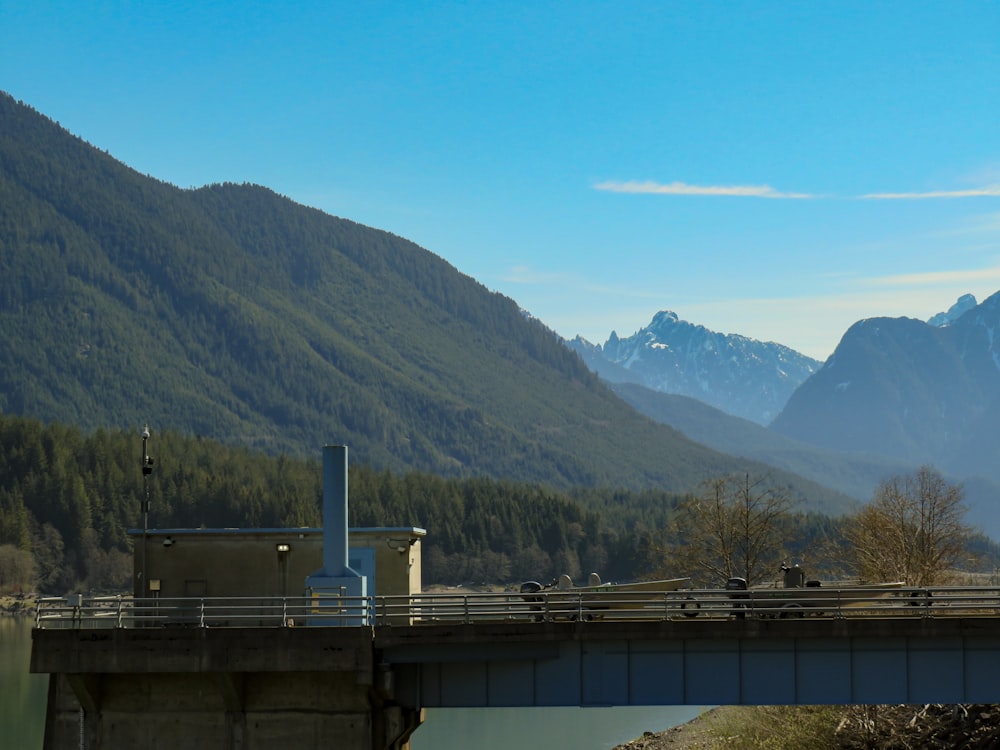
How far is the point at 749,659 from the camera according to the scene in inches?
1410

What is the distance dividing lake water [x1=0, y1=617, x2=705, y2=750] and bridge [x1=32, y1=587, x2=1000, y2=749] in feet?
133

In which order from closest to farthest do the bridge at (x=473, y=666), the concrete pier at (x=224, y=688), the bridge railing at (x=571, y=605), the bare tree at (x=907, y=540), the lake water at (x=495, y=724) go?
1. the concrete pier at (x=224, y=688)
2. the bridge at (x=473, y=666)
3. the bridge railing at (x=571, y=605)
4. the bare tree at (x=907, y=540)
5. the lake water at (x=495, y=724)

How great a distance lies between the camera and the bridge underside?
35.6 meters

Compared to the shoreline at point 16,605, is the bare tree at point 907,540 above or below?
above

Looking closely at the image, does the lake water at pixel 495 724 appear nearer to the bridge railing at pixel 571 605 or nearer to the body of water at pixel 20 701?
the body of water at pixel 20 701

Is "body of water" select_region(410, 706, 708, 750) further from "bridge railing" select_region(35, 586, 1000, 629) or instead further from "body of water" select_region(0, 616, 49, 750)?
"bridge railing" select_region(35, 586, 1000, 629)

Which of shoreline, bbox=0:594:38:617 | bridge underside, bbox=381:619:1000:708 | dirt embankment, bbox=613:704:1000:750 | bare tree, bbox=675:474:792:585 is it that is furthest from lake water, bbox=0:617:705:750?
shoreline, bbox=0:594:38:617

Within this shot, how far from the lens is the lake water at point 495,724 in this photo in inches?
3123

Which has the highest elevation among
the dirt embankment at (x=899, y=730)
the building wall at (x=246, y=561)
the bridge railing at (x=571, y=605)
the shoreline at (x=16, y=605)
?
the building wall at (x=246, y=561)

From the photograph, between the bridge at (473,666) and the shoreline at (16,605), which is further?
the shoreline at (16,605)

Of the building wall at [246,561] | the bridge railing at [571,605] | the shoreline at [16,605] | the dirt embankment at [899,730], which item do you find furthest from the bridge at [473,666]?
the shoreline at [16,605]

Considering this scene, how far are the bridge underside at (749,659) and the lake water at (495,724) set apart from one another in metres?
42.2

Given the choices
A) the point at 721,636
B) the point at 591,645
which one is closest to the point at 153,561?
the point at 591,645

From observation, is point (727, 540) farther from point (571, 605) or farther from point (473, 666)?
point (473, 666)
